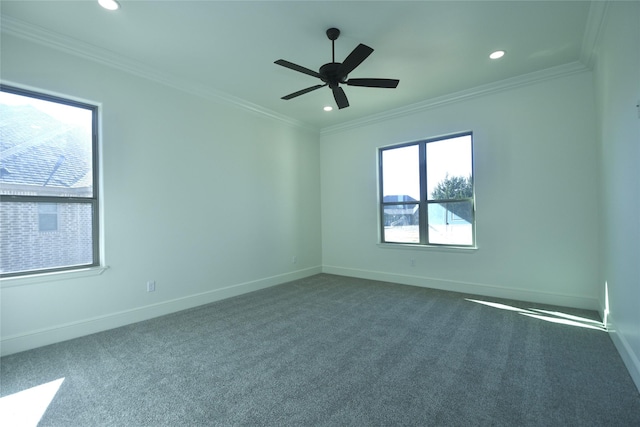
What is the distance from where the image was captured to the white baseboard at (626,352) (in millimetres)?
1907

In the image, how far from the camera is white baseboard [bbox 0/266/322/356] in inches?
100

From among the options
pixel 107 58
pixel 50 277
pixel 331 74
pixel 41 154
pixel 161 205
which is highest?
pixel 107 58

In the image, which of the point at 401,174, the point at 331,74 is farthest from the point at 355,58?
the point at 401,174

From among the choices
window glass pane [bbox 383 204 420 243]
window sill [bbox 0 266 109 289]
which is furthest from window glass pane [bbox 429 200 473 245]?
window sill [bbox 0 266 109 289]

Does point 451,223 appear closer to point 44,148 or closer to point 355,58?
point 355,58

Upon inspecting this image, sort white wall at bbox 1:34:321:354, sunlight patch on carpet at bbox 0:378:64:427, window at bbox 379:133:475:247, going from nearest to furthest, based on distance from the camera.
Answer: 1. sunlight patch on carpet at bbox 0:378:64:427
2. white wall at bbox 1:34:321:354
3. window at bbox 379:133:475:247

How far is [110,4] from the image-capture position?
2334 millimetres

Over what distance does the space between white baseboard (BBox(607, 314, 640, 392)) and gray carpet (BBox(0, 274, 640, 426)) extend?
61 millimetres

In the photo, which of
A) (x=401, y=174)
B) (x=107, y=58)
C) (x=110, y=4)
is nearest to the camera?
(x=110, y=4)

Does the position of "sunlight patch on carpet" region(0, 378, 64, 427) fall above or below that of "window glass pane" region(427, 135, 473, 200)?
below

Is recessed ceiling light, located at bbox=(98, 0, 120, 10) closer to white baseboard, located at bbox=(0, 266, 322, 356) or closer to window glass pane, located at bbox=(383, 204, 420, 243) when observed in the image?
white baseboard, located at bbox=(0, 266, 322, 356)

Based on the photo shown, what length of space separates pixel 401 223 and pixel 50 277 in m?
4.66

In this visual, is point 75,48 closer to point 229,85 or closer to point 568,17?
point 229,85

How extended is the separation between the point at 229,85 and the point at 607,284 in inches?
195
